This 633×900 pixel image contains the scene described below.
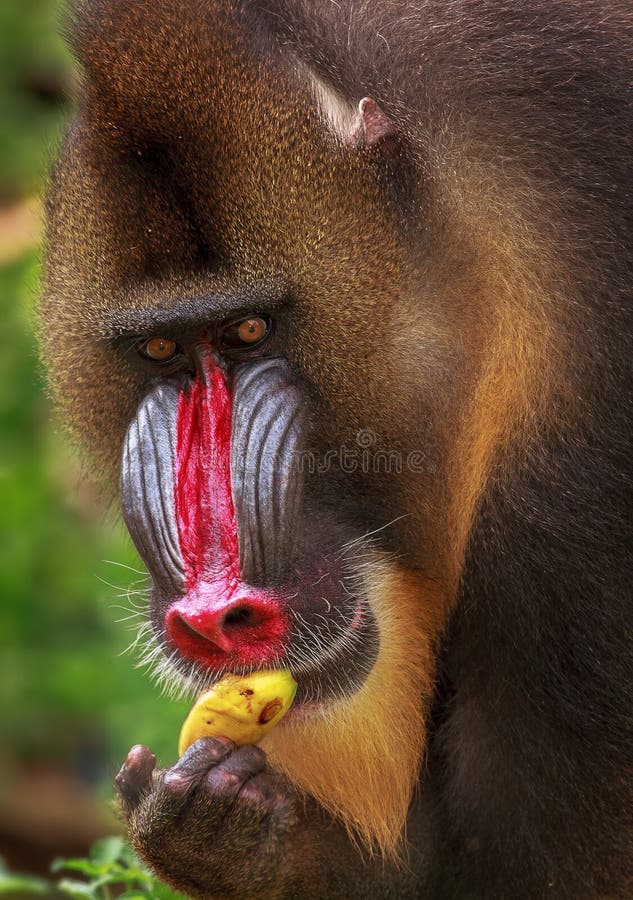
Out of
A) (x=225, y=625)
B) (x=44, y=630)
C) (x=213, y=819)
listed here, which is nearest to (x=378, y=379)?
(x=225, y=625)

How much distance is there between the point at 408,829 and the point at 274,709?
80 cm

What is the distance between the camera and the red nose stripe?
4090mm

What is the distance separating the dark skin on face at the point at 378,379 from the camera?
4145 mm

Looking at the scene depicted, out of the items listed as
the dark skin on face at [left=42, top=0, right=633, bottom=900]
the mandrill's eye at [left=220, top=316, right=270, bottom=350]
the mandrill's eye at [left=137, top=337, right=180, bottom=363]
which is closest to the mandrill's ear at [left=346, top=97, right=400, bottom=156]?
the dark skin on face at [left=42, top=0, right=633, bottom=900]

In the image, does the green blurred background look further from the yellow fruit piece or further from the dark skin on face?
the dark skin on face

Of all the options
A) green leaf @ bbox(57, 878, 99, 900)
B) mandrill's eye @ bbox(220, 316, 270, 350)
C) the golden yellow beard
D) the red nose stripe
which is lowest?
green leaf @ bbox(57, 878, 99, 900)

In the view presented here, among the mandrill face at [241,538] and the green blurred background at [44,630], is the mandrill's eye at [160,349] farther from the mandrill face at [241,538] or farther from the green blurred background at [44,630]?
the green blurred background at [44,630]

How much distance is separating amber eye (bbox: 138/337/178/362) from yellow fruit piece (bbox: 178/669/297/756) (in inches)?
36.9

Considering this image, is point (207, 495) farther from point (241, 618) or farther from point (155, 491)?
point (241, 618)

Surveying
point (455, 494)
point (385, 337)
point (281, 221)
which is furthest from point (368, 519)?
point (281, 221)

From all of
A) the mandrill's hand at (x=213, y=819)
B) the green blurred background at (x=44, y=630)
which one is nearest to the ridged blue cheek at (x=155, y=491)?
the mandrill's hand at (x=213, y=819)

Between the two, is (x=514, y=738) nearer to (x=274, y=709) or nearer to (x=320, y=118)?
(x=274, y=709)

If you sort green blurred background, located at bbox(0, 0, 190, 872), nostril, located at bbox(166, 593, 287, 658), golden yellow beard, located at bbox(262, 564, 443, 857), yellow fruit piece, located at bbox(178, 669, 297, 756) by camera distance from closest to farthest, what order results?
nostril, located at bbox(166, 593, 287, 658) → yellow fruit piece, located at bbox(178, 669, 297, 756) → golden yellow beard, located at bbox(262, 564, 443, 857) → green blurred background, located at bbox(0, 0, 190, 872)

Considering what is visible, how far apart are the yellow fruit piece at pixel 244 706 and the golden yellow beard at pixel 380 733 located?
87 mm
